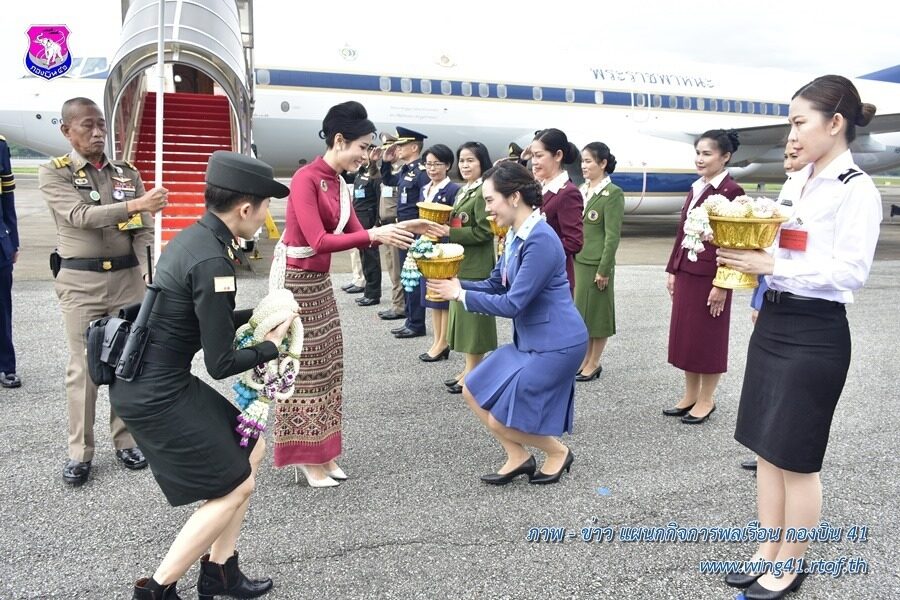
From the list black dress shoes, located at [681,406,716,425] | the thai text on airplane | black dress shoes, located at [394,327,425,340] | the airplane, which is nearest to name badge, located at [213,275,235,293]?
black dress shoes, located at [681,406,716,425]

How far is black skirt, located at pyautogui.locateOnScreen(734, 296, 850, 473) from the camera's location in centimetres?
243

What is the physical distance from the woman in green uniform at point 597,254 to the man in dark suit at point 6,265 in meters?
4.64

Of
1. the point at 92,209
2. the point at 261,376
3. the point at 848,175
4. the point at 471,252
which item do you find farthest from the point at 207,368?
the point at 471,252

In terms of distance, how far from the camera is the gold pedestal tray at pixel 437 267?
317cm

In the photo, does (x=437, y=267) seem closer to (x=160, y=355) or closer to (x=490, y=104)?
(x=160, y=355)

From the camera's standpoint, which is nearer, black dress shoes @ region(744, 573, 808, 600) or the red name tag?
the red name tag

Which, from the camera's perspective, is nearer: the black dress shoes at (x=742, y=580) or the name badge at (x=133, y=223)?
the black dress shoes at (x=742, y=580)

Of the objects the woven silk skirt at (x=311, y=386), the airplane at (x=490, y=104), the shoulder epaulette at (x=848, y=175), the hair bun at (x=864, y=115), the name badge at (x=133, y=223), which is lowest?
the woven silk skirt at (x=311, y=386)

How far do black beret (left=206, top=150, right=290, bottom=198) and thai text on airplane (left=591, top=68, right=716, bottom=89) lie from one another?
14466mm

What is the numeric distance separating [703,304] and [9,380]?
5365 mm

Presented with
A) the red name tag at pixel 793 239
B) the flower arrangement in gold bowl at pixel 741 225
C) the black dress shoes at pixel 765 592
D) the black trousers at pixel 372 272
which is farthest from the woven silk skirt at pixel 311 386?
the black trousers at pixel 372 272

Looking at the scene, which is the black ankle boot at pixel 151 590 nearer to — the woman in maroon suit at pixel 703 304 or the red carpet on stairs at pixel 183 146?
the woman in maroon suit at pixel 703 304

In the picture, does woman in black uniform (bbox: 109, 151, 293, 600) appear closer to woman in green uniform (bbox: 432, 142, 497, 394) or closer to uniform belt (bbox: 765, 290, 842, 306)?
uniform belt (bbox: 765, 290, 842, 306)

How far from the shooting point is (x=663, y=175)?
1304 cm
